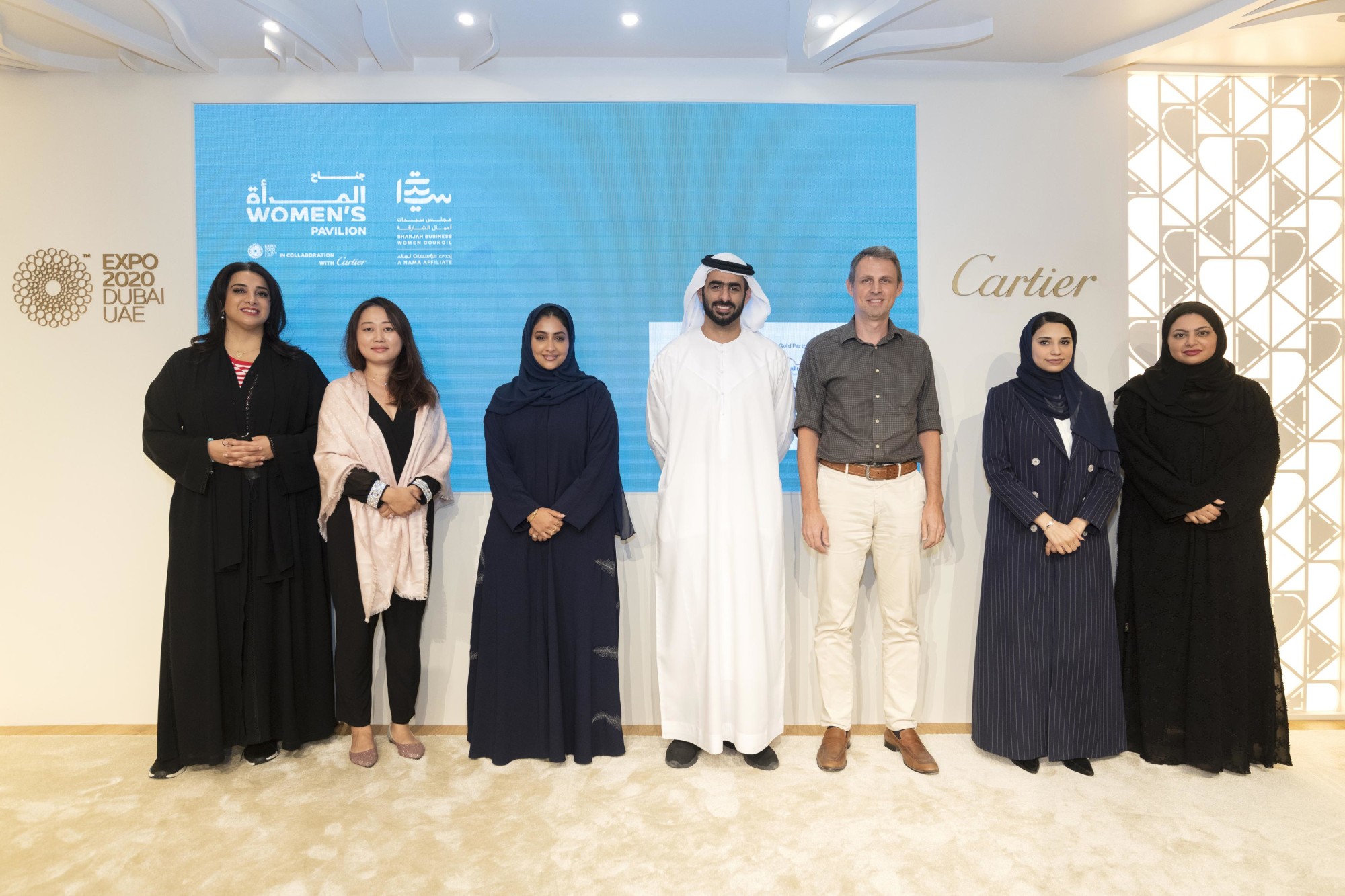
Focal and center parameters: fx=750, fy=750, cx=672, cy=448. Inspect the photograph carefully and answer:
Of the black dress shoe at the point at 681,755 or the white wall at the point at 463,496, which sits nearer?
the black dress shoe at the point at 681,755

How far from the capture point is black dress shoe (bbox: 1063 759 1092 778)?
8.89 ft

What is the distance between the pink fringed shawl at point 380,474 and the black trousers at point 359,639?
43 millimetres

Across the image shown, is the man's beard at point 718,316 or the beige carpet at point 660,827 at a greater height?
the man's beard at point 718,316

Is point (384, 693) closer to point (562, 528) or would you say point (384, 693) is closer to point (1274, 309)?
point (562, 528)

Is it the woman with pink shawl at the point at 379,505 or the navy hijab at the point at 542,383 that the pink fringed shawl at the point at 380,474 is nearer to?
the woman with pink shawl at the point at 379,505

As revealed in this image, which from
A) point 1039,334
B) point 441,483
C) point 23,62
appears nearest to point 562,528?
point 441,483

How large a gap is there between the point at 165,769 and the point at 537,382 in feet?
6.42

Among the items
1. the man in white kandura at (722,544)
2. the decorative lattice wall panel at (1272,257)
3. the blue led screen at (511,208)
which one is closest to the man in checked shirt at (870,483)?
the man in white kandura at (722,544)

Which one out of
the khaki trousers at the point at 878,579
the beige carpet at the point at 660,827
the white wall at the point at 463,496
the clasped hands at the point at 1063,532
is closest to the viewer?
the beige carpet at the point at 660,827

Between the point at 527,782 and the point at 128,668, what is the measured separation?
192cm

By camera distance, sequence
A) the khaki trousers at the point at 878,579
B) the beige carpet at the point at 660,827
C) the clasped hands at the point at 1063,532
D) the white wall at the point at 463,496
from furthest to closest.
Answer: the white wall at the point at 463,496, the khaki trousers at the point at 878,579, the clasped hands at the point at 1063,532, the beige carpet at the point at 660,827

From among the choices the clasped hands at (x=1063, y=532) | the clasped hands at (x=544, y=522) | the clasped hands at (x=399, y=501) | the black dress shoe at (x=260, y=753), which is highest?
the clasped hands at (x=399, y=501)

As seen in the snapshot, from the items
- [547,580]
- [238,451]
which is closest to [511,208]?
[238,451]

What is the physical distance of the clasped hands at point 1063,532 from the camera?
2.70 m
